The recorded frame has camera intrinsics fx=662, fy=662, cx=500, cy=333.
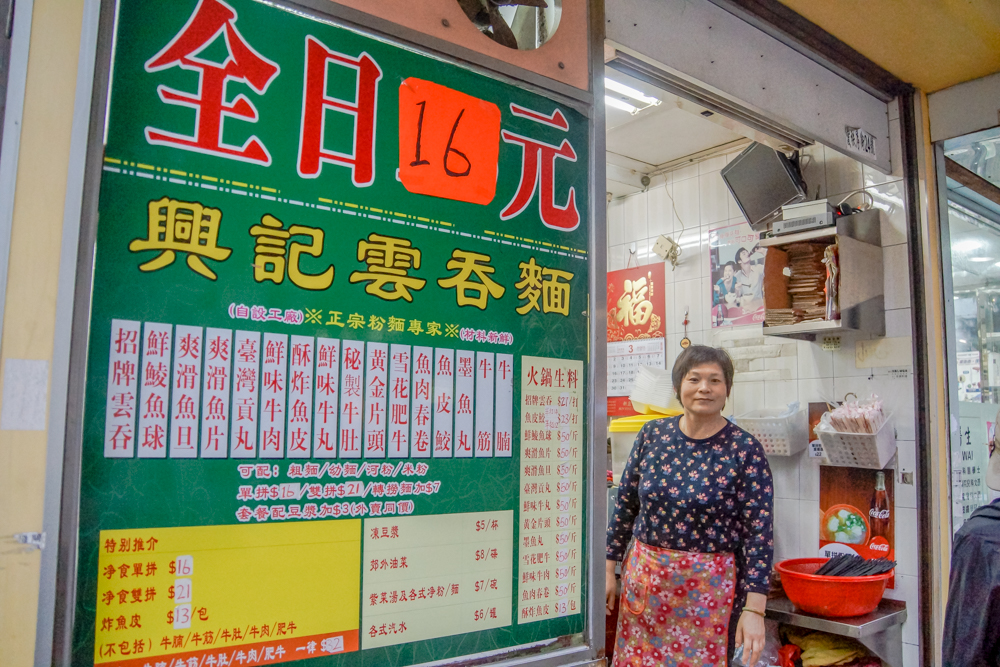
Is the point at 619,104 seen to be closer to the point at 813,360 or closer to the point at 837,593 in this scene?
the point at 813,360

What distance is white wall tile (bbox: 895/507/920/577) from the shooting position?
296cm

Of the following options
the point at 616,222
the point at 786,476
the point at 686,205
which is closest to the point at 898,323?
the point at 786,476

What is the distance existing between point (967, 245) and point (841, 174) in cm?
90

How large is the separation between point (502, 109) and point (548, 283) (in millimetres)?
434

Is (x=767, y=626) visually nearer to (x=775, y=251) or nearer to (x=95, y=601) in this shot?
(x=775, y=251)

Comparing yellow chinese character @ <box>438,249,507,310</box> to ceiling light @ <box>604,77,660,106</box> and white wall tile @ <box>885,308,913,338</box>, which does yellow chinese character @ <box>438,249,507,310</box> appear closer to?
ceiling light @ <box>604,77,660,106</box>

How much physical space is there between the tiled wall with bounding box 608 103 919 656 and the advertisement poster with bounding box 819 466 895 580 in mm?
40

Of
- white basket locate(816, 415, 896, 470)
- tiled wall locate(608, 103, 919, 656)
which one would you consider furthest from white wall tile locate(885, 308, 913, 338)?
white basket locate(816, 415, 896, 470)

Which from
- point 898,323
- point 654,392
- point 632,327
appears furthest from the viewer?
point 632,327

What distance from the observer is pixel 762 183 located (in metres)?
3.50

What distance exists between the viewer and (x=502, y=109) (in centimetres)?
160

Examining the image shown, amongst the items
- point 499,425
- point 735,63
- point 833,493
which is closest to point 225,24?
point 499,425

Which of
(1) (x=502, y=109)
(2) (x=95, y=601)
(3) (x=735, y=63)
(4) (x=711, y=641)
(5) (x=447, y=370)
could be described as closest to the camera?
(2) (x=95, y=601)

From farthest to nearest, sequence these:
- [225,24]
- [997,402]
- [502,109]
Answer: [997,402] < [502,109] < [225,24]
